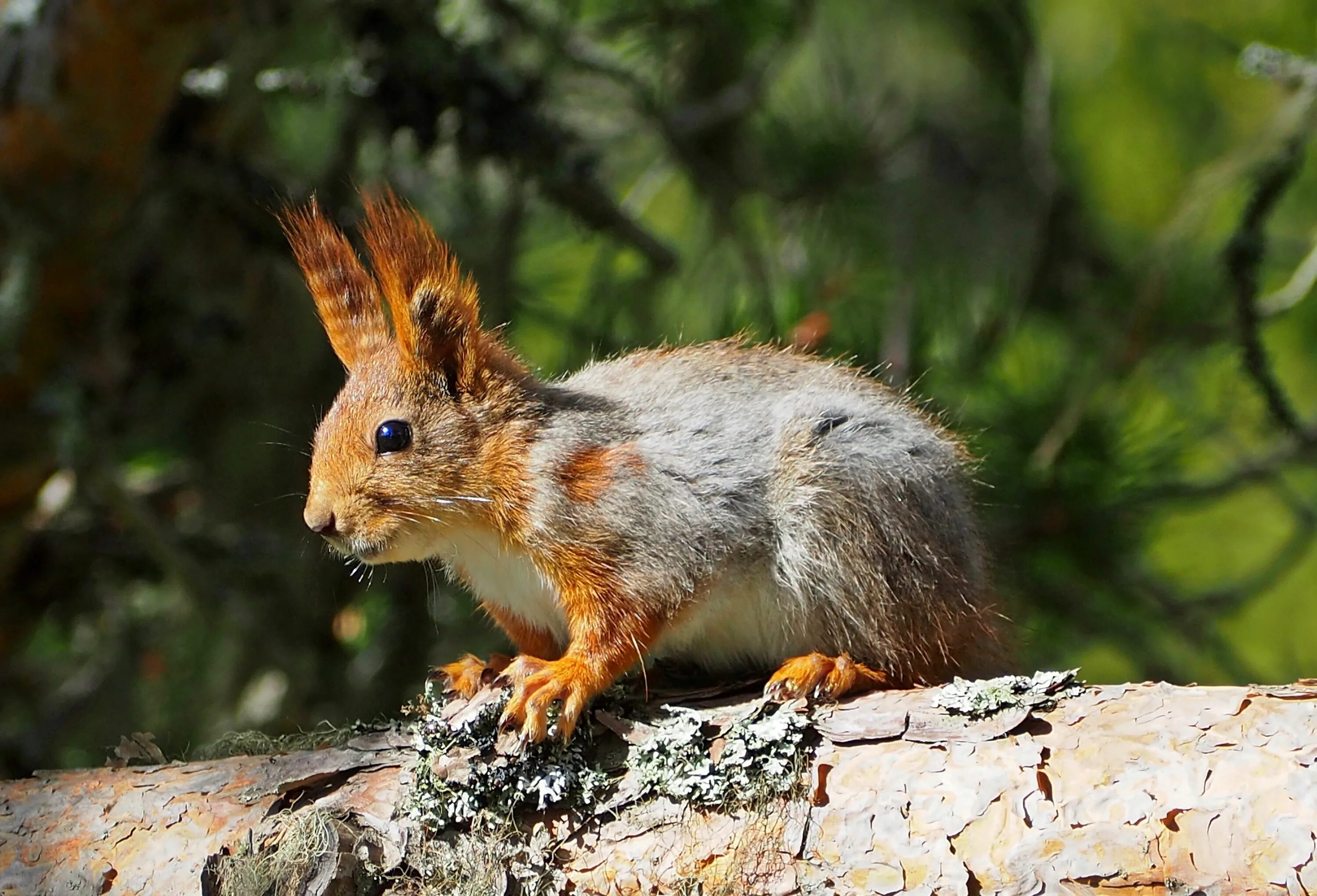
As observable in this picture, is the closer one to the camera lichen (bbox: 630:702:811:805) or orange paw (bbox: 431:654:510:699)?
lichen (bbox: 630:702:811:805)

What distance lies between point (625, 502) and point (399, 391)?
0.39 m

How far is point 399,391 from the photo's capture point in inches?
78.0

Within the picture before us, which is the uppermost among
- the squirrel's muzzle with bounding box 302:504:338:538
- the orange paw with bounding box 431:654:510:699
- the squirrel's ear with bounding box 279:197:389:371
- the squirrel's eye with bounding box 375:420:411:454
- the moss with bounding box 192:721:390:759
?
the squirrel's ear with bounding box 279:197:389:371

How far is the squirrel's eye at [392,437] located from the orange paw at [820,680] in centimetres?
65

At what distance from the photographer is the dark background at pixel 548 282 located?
2.81m

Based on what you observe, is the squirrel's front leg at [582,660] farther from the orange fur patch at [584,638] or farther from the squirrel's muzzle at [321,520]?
the squirrel's muzzle at [321,520]

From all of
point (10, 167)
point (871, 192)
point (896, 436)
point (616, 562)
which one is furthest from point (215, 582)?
point (871, 192)

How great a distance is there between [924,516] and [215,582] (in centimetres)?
185

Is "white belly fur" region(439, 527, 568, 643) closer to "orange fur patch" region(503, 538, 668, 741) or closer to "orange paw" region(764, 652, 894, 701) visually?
Result: "orange fur patch" region(503, 538, 668, 741)

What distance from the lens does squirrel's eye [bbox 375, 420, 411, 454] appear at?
193cm

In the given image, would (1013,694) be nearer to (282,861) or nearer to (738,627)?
(738,627)

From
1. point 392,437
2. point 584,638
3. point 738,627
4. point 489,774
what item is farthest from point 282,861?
point 738,627

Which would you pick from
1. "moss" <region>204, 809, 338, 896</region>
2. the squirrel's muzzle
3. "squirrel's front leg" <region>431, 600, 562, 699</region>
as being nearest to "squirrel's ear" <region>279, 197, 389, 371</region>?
the squirrel's muzzle

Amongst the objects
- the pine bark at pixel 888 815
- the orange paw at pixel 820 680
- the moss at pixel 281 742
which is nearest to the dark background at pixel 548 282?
the moss at pixel 281 742
